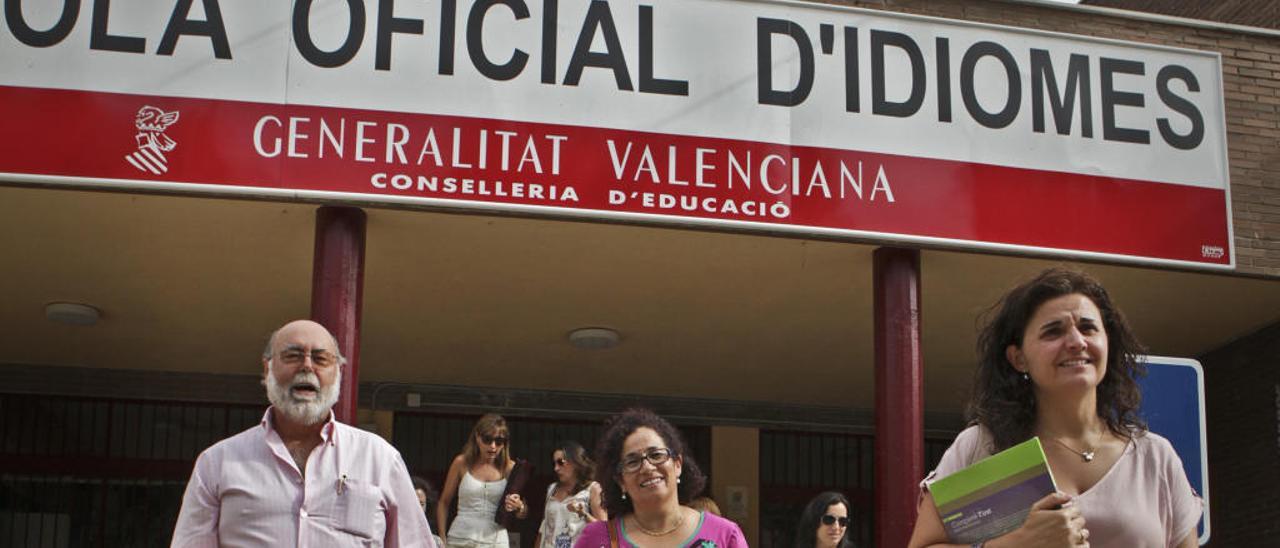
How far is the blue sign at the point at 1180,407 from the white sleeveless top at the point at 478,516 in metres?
5.01

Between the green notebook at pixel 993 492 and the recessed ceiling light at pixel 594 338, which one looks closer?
the green notebook at pixel 993 492

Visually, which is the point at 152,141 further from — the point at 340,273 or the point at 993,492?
the point at 993,492

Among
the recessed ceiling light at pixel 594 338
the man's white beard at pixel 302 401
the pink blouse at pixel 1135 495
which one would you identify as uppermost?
the recessed ceiling light at pixel 594 338

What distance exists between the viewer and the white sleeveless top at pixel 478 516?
10.3 meters

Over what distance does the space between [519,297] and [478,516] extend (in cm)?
237

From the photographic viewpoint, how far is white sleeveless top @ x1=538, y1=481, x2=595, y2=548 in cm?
986

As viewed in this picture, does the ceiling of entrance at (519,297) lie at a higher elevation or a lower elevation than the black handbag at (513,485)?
higher

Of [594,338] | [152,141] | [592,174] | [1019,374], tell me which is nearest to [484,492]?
[592,174]

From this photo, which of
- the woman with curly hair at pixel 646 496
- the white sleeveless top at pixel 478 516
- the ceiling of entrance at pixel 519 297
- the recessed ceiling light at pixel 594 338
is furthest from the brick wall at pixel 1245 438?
the woman with curly hair at pixel 646 496

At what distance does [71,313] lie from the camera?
12.8m

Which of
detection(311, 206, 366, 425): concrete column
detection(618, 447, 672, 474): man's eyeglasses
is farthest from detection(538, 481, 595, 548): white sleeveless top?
detection(618, 447, 672, 474): man's eyeglasses

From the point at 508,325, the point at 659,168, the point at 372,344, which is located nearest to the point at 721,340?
the point at 508,325

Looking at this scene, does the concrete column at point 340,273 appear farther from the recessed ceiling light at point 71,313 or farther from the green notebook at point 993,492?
the green notebook at point 993,492

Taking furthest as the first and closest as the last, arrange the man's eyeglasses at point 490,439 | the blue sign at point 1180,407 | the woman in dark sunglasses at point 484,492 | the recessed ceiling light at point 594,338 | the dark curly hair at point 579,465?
the recessed ceiling light at point 594,338
the man's eyeglasses at point 490,439
the woman in dark sunglasses at point 484,492
the dark curly hair at point 579,465
the blue sign at point 1180,407
